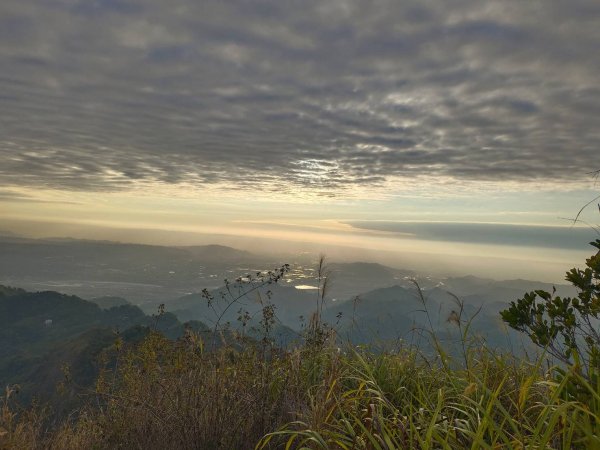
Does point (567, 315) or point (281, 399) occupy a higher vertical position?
point (567, 315)

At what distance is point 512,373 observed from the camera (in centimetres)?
528

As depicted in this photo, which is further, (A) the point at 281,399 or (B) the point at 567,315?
(A) the point at 281,399

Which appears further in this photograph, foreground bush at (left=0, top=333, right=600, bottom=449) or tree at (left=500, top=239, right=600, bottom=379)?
tree at (left=500, top=239, right=600, bottom=379)

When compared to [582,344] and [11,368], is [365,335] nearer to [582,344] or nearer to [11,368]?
[582,344]

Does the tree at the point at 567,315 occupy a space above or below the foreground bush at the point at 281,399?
above

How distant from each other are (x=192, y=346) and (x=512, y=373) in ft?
13.8

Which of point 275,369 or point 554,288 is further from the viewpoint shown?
point 275,369

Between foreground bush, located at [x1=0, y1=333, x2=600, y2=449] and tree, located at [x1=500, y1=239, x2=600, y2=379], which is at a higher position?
tree, located at [x1=500, y1=239, x2=600, y2=379]

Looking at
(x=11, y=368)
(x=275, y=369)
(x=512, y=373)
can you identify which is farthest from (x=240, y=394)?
(x=11, y=368)

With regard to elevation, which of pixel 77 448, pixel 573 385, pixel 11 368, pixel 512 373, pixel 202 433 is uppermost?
pixel 573 385

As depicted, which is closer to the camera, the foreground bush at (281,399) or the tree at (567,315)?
the foreground bush at (281,399)

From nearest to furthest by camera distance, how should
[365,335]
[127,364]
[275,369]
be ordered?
1. [275,369]
2. [127,364]
3. [365,335]

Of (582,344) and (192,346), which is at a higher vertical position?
(582,344)

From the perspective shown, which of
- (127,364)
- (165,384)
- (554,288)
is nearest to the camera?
(554,288)
